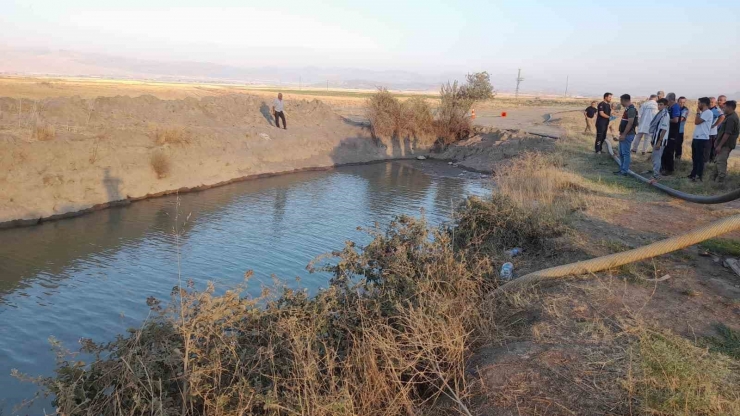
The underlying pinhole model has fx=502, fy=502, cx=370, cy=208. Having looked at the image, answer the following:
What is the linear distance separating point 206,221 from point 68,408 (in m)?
9.73

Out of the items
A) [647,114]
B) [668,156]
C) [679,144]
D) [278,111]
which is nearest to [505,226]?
[668,156]

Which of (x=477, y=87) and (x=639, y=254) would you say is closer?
(x=639, y=254)

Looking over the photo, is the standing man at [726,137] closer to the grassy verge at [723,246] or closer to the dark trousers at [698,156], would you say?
the dark trousers at [698,156]

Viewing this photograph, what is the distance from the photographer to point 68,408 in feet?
11.8

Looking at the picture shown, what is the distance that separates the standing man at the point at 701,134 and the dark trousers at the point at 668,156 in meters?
0.88

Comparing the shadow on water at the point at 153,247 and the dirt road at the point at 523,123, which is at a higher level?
the dirt road at the point at 523,123

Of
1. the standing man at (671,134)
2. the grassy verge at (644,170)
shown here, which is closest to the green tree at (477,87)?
the grassy verge at (644,170)

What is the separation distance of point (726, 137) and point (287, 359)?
34.3ft

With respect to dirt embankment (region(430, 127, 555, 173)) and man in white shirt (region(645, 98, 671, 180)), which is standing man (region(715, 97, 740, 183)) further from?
dirt embankment (region(430, 127, 555, 173))

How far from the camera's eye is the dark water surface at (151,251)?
23.4 ft

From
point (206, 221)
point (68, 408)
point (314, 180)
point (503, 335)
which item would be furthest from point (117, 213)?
point (503, 335)

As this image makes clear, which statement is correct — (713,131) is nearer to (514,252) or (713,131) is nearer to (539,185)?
(539,185)

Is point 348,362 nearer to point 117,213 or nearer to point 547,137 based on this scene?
point 117,213

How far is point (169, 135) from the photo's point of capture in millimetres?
17781
